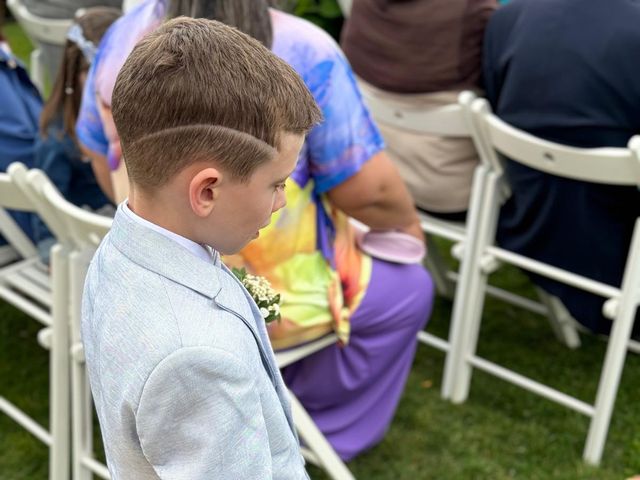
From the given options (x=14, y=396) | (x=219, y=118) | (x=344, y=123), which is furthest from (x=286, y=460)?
(x=14, y=396)

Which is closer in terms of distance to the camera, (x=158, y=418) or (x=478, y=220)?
(x=158, y=418)

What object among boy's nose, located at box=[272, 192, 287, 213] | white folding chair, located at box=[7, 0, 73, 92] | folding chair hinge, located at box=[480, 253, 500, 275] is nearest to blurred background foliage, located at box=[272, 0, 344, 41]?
white folding chair, located at box=[7, 0, 73, 92]

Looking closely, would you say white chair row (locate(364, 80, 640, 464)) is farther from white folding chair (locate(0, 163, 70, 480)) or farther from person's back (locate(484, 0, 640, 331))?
white folding chair (locate(0, 163, 70, 480))

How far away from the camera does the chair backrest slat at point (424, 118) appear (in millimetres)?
2715

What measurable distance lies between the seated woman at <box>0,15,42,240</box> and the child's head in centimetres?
191

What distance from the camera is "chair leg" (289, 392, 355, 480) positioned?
6.87 ft

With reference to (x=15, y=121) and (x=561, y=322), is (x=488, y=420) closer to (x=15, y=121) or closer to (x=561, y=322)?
(x=561, y=322)

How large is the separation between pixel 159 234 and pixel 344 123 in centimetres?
99

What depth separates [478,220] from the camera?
109 inches

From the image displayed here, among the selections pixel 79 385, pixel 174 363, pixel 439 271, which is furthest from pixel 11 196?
pixel 439 271

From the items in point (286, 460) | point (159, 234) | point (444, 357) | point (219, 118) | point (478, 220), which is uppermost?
point (219, 118)

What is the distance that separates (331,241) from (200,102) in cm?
125

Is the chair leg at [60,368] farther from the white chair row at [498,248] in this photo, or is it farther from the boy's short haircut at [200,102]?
the boy's short haircut at [200,102]

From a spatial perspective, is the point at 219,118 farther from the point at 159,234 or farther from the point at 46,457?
the point at 46,457
